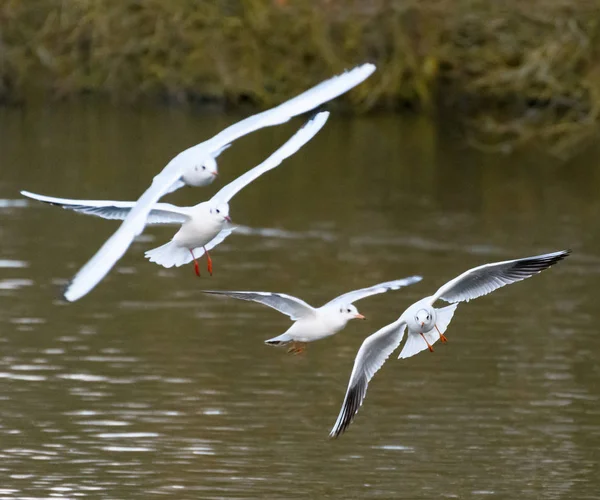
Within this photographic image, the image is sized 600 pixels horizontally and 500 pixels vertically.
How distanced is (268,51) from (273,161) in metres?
31.8

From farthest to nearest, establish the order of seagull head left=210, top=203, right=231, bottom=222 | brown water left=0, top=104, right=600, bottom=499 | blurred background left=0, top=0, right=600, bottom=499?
blurred background left=0, top=0, right=600, bottom=499, brown water left=0, top=104, right=600, bottom=499, seagull head left=210, top=203, right=231, bottom=222

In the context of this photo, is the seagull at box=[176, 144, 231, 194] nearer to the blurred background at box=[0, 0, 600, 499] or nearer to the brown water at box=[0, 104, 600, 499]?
the brown water at box=[0, 104, 600, 499]

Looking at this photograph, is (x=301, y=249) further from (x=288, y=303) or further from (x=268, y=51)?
(x=268, y=51)

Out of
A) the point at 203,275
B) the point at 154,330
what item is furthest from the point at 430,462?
the point at 203,275

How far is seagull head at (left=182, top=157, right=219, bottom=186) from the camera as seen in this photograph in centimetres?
852

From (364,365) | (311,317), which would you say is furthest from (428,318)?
(364,365)

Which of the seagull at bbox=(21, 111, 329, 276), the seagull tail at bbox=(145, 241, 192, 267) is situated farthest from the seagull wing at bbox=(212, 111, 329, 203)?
the seagull tail at bbox=(145, 241, 192, 267)

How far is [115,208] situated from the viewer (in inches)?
366

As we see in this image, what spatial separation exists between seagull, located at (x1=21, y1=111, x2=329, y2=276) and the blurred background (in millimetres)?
2001

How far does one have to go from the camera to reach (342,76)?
8820 millimetres

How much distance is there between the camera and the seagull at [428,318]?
9.47 m

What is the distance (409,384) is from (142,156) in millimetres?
18285

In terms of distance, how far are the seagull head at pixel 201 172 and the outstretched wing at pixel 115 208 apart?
0.28 meters

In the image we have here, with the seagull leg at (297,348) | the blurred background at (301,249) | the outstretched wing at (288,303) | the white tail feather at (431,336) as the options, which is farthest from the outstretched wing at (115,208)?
the blurred background at (301,249)
